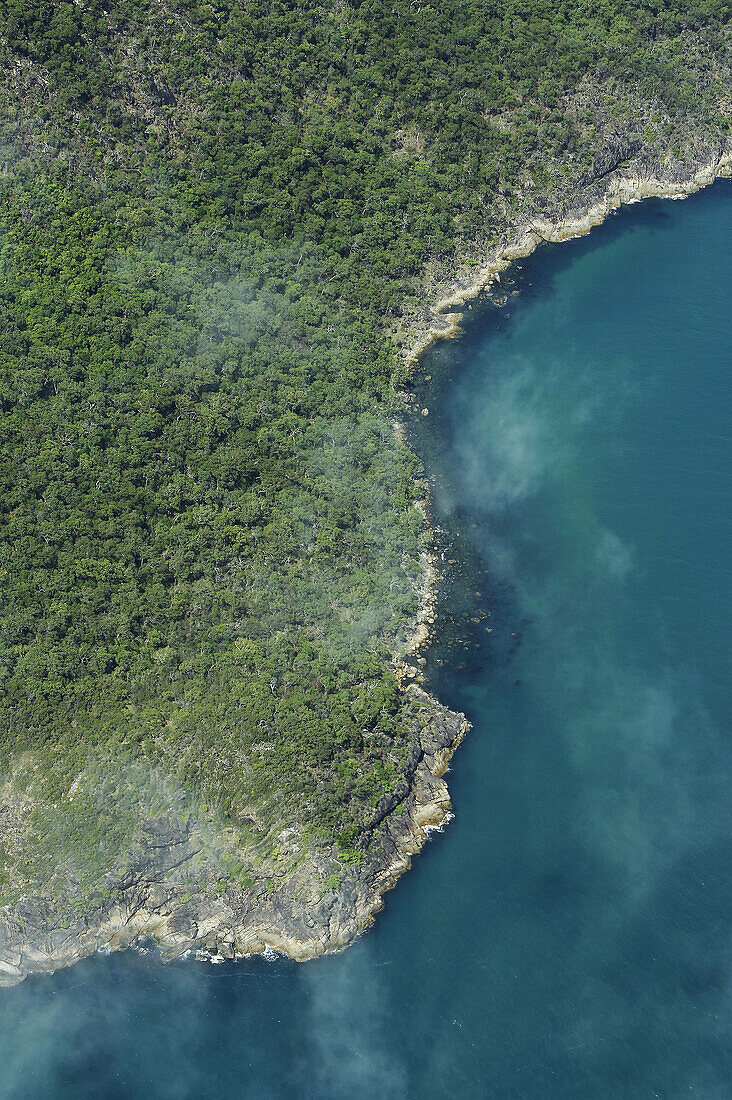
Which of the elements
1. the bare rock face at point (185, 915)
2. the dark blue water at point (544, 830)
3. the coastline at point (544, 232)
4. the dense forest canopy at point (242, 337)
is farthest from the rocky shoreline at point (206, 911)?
the coastline at point (544, 232)

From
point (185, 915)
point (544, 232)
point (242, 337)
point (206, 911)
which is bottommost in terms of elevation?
point (185, 915)

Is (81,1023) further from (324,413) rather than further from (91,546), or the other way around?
(324,413)

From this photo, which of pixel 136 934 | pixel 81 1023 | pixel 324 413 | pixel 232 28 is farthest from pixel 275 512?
pixel 232 28

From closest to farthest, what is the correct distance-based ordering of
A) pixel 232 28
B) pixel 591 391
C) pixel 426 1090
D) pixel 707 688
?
1. pixel 426 1090
2. pixel 707 688
3. pixel 591 391
4. pixel 232 28

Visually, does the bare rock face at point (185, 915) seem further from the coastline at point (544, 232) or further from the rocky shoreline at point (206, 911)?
the coastline at point (544, 232)

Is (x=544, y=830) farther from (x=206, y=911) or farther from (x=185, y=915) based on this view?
(x=185, y=915)

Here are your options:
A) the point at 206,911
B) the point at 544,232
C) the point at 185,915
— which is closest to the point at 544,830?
the point at 206,911
